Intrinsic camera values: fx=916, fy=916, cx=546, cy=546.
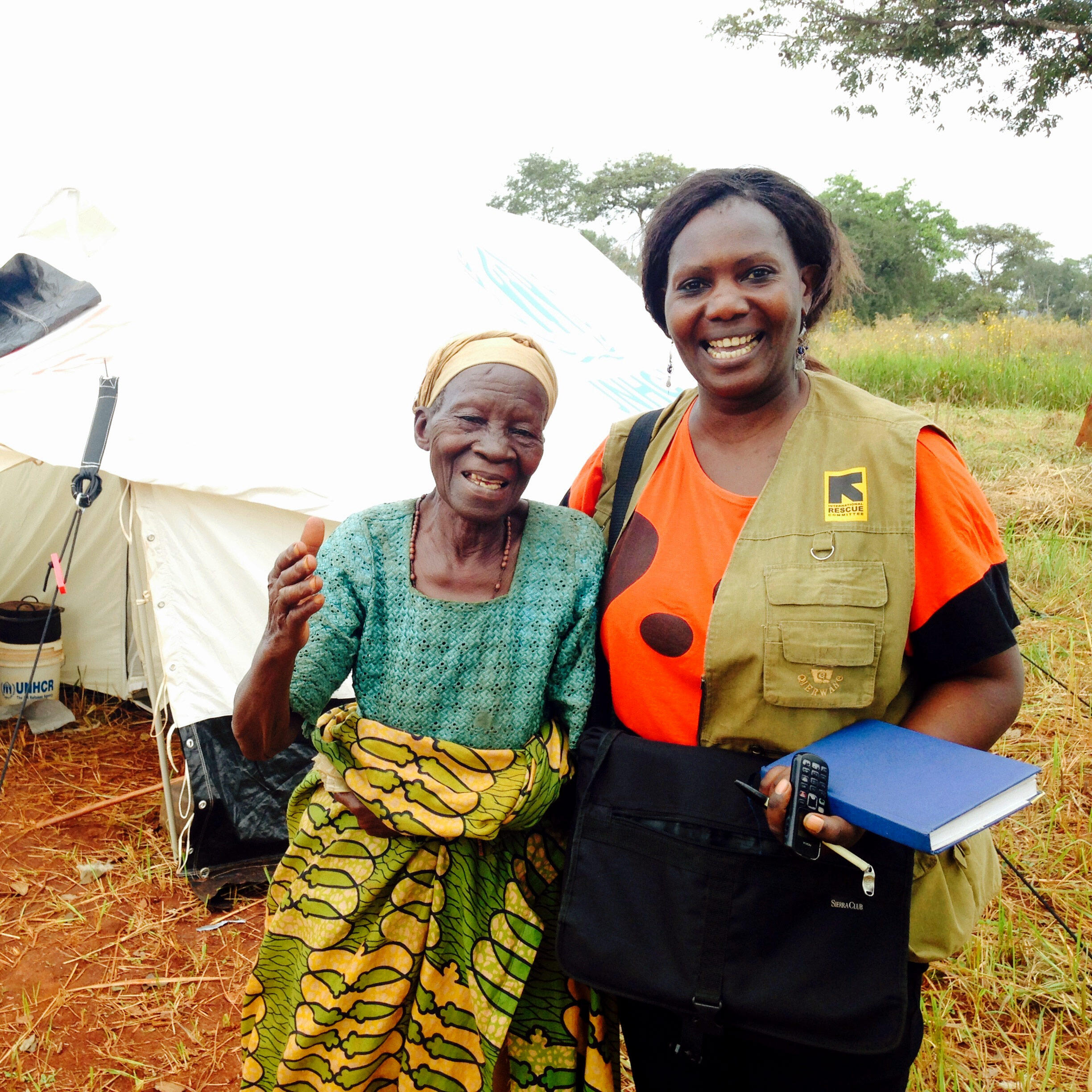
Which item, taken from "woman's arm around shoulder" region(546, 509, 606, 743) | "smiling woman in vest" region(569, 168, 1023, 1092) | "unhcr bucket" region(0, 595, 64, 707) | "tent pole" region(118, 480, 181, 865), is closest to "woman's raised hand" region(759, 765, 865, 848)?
"smiling woman in vest" region(569, 168, 1023, 1092)

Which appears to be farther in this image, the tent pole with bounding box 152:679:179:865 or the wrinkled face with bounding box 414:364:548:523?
the tent pole with bounding box 152:679:179:865

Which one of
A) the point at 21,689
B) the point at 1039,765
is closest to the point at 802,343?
the point at 1039,765

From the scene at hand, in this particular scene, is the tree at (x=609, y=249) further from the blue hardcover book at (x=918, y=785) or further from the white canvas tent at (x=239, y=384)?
the blue hardcover book at (x=918, y=785)

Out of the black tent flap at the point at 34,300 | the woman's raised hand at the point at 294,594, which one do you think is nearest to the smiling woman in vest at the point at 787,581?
the woman's raised hand at the point at 294,594

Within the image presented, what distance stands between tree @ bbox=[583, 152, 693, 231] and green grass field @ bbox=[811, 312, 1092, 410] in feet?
60.3

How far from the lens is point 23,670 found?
4434 millimetres

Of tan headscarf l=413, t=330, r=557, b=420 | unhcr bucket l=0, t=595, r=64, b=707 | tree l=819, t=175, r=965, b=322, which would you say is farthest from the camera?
tree l=819, t=175, r=965, b=322

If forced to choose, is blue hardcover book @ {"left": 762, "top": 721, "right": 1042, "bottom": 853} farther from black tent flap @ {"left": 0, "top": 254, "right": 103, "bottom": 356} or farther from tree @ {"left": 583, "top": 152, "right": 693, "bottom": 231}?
tree @ {"left": 583, "top": 152, "right": 693, "bottom": 231}

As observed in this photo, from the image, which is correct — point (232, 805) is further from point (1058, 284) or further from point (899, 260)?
point (1058, 284)

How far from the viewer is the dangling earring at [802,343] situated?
1546 millimetres

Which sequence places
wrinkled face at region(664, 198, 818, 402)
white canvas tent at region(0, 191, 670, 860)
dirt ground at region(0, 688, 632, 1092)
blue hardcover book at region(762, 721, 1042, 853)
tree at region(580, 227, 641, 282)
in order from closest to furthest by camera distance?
blue hardcover book at region(762, 721, 1042, 853) < wrinkled face at region(664, 198, 818, 402) < dirt ground at region(0, 688, 632, 1092) < white canvas tent at region(0, 191, 670, 860) < tree at region(580, 227, 641, 282)

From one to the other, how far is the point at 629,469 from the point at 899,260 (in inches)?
828

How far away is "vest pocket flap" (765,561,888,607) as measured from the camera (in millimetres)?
1281

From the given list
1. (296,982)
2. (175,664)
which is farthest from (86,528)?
(296,982)
